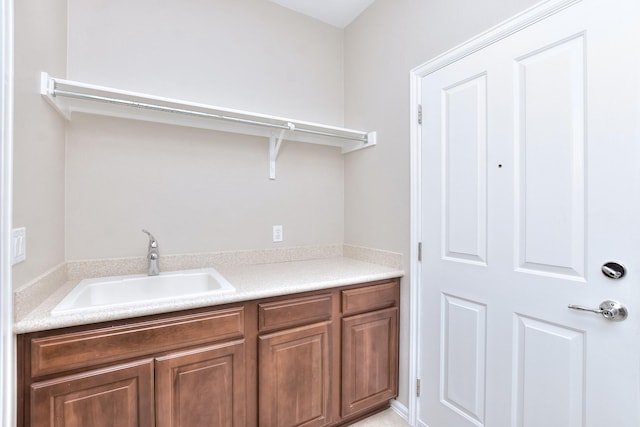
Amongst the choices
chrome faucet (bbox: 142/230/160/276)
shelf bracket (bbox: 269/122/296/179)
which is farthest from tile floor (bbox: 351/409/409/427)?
shelf bracket (bbox: 269/122/296/179)

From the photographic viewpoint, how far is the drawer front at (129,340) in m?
1.04

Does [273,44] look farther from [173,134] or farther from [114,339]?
[114,339]

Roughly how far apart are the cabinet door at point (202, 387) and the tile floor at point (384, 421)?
811 millimetres

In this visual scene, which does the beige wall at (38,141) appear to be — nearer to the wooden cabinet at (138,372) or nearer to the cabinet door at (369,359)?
the wooden cabinet at (138,372)

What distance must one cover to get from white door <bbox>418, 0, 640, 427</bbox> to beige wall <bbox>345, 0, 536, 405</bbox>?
5.6 inches

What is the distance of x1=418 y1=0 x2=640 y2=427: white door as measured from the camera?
102 cm

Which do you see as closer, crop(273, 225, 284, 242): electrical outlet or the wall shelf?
the wall shelf

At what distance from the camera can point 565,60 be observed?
115cm

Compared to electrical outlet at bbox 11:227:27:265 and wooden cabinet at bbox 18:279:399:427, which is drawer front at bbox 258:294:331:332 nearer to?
wooden cabinet at bbox 18:279:399:427

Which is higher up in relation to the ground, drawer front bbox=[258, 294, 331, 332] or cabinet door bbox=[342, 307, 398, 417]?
drawer front bbox=[258, 294, 331, 332]

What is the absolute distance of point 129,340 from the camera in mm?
1150

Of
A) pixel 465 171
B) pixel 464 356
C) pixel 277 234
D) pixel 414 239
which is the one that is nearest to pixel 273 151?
pixel 277 234

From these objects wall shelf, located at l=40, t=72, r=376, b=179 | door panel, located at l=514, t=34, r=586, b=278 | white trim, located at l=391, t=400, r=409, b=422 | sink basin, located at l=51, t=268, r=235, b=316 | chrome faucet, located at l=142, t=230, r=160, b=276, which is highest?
wall shelf, located at l=40, t=72, r=376, b=179

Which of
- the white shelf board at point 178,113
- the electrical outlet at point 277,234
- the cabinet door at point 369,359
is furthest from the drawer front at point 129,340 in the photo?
the white shelf board at point 178,113
